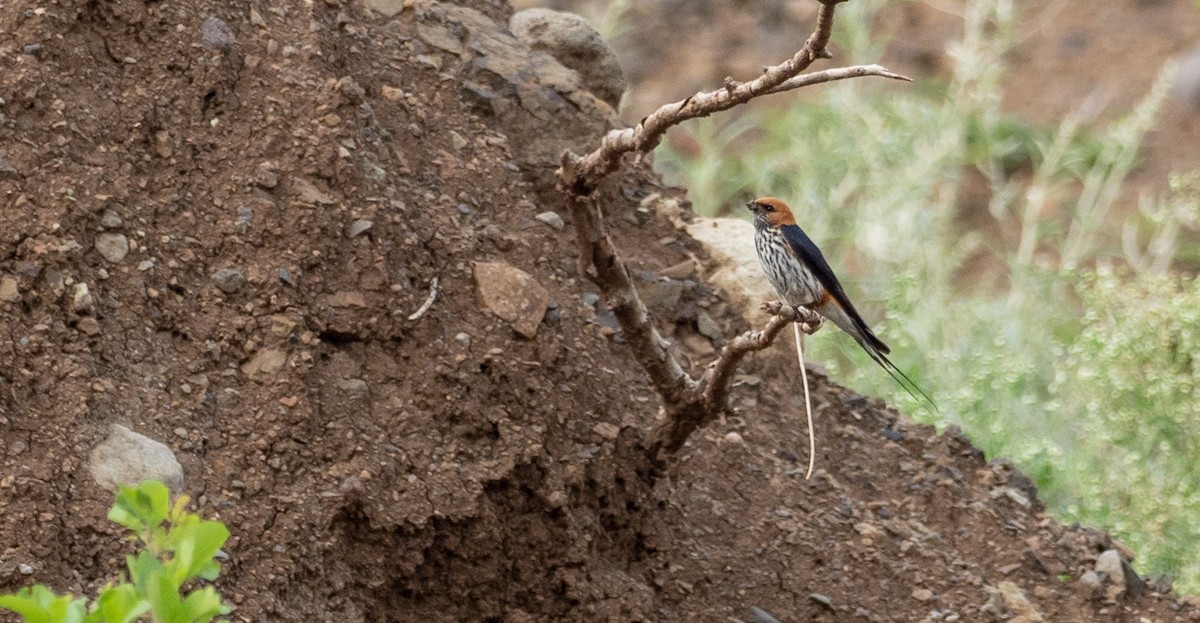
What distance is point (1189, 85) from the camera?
1289cm

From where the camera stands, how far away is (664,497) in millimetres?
4426

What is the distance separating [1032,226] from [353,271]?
219 inches

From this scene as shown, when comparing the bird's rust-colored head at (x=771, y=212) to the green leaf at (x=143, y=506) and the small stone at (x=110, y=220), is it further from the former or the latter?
the green leaf at (x=143, y=506)

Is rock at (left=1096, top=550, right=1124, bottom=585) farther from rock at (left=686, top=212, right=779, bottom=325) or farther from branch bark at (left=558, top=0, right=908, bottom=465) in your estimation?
branch bark at (left=558, top=0, right=908, bottom=465)

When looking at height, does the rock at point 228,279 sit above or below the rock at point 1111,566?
below

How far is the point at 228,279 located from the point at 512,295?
743 millimetres

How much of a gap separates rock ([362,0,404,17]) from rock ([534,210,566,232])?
0.78m

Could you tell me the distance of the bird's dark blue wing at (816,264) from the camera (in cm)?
504

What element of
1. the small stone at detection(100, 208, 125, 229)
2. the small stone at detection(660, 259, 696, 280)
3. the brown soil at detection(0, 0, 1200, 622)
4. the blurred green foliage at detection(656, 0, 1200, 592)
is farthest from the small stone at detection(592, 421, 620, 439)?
the blurred green foliage at detection(656, 0, 1200, 592)

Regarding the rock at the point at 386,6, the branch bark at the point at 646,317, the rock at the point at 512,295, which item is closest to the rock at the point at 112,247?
the rock at the point at 512,295

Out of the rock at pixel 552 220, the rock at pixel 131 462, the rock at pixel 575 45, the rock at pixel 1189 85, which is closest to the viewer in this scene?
the rock at pixel 131 462

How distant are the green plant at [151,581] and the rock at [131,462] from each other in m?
1.20

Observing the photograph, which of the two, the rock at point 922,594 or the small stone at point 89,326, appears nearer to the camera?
the small stone at point 89,326

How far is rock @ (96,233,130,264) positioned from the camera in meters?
3.80
